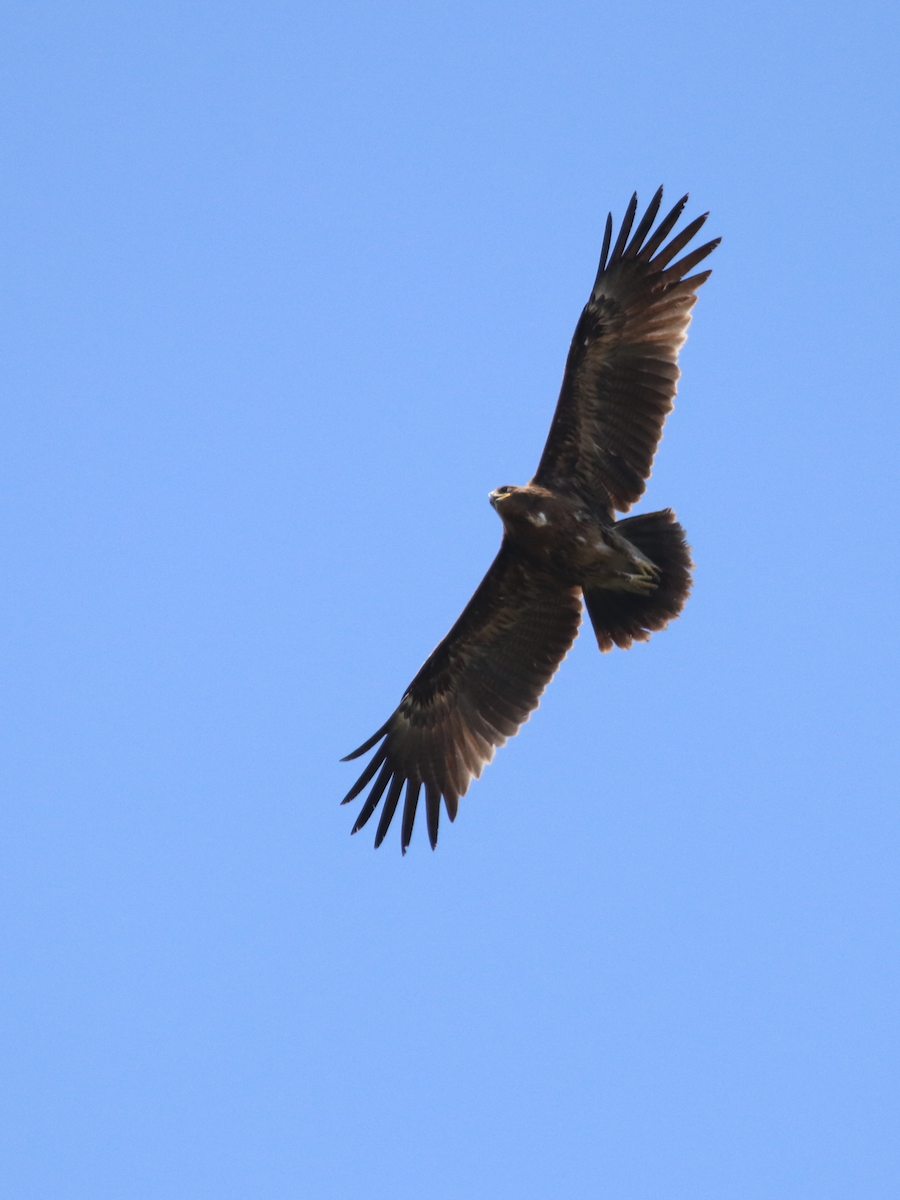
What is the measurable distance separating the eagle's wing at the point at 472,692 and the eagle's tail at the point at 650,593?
361 millimetres

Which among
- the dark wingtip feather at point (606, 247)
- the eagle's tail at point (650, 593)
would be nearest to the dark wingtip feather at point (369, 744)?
the eagle's tail at point (650, 593)

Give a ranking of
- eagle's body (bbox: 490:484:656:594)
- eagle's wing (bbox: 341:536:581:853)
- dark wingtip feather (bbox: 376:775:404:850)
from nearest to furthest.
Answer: eagle's body (bbox: 490:484:656:594) → eagle's wing (bbox: 341:536:581:853) → dark wingtip feather (bbox: 376:775:404:850)

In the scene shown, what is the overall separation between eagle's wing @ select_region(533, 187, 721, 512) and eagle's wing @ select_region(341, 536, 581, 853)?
0.98 m

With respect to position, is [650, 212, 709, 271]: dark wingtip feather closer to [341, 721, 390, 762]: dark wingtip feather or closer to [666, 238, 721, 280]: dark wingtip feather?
[666, 238, 721, 280]: dark wingtip feather

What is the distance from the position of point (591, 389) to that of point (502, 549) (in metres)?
1.28

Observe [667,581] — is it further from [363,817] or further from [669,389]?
[363,817]

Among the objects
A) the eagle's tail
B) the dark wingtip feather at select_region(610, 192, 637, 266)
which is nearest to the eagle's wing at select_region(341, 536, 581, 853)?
the eagle's tail

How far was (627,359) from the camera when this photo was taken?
10516 mm

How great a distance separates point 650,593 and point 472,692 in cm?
164

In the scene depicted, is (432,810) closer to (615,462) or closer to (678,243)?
(615,462)

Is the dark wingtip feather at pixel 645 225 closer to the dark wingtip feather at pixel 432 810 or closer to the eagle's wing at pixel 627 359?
the eagle's wing at pixel 627 359

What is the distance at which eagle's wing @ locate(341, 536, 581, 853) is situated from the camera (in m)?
11.2

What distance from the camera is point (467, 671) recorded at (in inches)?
455

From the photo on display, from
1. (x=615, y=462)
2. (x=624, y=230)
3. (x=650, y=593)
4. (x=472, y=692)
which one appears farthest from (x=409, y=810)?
(x=624, y=230)
